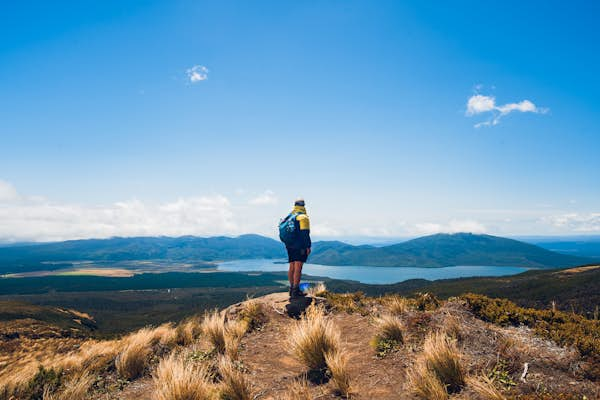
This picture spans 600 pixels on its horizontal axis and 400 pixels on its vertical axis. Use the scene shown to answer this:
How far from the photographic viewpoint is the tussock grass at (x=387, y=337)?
773cm

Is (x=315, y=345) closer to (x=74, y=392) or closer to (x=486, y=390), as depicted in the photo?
(x=486, y=390)

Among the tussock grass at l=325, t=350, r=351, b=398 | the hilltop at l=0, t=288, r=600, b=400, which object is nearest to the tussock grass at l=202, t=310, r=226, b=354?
the hilltop at l=0, t=288, r=600, b=400

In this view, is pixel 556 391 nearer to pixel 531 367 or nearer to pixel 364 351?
pixel 531 367

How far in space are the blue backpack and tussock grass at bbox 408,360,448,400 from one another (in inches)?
236

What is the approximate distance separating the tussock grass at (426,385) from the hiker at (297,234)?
5859mm

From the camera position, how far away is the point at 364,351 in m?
7.95

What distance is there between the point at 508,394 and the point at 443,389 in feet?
3.04

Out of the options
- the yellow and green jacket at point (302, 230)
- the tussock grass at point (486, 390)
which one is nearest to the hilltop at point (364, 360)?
the tussock grass at point (486, 390)

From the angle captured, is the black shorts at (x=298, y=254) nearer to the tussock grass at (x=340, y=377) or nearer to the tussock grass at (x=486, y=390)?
the tussock grass at (x=340, y=377)

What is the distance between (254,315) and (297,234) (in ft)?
11.0

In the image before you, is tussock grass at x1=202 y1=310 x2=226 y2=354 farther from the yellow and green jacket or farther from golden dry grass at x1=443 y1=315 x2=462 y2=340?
golden dry grass at x1=443 y1=315 x2=462 y2=340

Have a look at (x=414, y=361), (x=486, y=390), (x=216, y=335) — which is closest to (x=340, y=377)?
(x=414, y=361)

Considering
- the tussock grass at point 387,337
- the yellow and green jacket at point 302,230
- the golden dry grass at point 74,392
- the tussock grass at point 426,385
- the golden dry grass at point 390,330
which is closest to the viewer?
the tussock grass at point 426,385

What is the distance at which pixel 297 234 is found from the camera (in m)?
11.0
